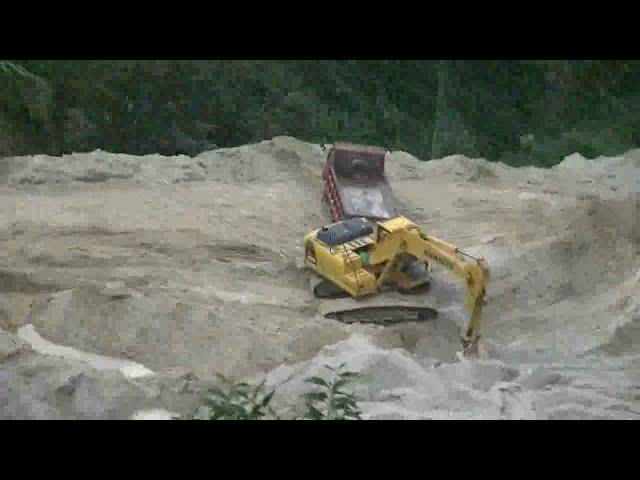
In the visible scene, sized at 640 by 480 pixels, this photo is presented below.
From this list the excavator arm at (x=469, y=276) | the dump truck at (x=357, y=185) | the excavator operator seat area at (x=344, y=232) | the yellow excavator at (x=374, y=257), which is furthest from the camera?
the dump truck at (x=357, y=185)

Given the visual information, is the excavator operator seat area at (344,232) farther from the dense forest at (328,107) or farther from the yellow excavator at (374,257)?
the dense forest at (328,107)

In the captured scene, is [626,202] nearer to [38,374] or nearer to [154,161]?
[154,161]

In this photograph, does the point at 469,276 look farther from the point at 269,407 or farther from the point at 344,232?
the point at 269,407

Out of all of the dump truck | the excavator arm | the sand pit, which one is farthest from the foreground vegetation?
the dump truck

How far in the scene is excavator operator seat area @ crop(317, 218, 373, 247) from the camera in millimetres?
8828

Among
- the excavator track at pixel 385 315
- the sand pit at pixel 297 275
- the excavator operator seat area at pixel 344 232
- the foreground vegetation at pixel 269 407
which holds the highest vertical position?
the foreground vegetation at pixel 269 407

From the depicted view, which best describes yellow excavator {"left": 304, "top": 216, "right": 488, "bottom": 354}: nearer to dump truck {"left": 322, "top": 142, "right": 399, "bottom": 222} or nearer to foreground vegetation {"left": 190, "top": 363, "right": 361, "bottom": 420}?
dump truck {"left": 322, "top": 142, "right": 399, "bottom": 222}

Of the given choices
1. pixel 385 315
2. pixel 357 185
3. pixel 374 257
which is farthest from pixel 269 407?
pixel 357 185

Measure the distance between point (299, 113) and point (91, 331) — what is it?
7105 mm

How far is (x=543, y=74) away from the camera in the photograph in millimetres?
12844

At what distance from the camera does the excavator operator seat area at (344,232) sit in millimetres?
8828

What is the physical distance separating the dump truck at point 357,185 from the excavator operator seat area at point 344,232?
2.73 feet

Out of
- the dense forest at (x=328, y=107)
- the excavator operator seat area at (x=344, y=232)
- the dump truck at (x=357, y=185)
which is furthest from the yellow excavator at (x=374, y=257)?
the dense forest at (x=328, y=107)
